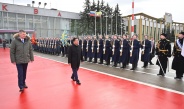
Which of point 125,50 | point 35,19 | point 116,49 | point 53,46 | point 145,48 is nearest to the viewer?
point 125,50

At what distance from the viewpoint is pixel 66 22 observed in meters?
43.9

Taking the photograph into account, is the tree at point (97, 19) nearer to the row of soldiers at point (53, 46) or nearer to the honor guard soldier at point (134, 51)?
the row of soldiers at point (53, 46)

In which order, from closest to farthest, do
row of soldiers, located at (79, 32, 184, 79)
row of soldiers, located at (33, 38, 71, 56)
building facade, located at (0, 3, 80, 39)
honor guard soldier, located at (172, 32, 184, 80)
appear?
honor guard soldier, located at (172, 32, 184, 80), row of soldiers, located at (79, 32, 184, 79), row of soldiers, located at (33, 38, 71, 56), building facade, located at (0, 3, 80, 39)

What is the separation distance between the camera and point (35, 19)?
38.9 m

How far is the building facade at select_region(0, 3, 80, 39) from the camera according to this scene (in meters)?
34.7

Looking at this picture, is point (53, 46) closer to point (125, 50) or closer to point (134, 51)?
point (125, 50)

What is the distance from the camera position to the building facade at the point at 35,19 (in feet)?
114

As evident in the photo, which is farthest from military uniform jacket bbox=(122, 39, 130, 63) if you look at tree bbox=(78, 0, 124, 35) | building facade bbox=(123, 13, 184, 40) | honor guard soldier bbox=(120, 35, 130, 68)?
building facade bbox=(123, 13, 184, 40)

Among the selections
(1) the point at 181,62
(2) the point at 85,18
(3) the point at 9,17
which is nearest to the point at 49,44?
(1) the point at 181,62

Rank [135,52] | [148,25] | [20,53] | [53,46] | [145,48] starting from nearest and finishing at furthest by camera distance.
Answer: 1. [20,53]
2. [135,52]
3. [145,48]
4. [53,46]
5. [148,25]

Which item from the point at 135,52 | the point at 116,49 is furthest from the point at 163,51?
the point at 116,49

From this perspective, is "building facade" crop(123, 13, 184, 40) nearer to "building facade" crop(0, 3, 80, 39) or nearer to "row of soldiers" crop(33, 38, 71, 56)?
"building facade" crop(0, 3, 80, 39)

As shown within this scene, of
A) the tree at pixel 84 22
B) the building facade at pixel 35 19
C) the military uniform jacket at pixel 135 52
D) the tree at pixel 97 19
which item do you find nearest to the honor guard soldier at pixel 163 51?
the military uniform jacket at pixel 135 52

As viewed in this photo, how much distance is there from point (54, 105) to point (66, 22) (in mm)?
40369
